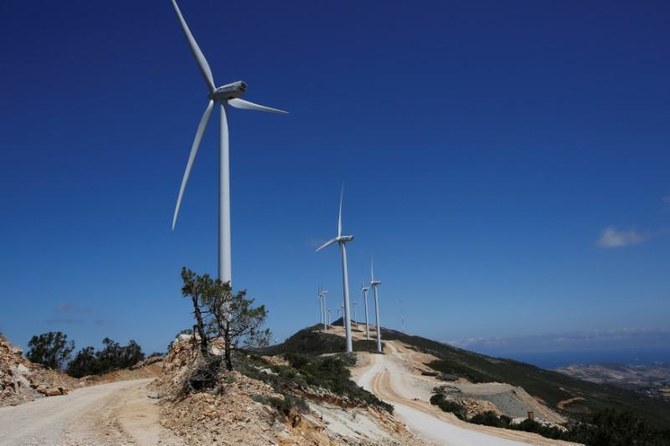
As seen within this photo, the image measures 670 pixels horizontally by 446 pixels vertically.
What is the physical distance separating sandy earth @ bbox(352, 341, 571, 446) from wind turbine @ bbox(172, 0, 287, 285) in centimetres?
1597

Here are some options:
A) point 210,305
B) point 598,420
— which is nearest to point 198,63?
point 210,305

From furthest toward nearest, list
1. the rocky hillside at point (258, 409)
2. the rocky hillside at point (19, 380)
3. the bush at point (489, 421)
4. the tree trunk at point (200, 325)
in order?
the bush at point (489, 421) → the rocky hillside at point (19, 380) → the tree trunk at point (200, 325) → the rocky hillside at point (258, 409)

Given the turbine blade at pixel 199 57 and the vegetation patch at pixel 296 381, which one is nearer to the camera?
the vegetation patch at pixel 296 381

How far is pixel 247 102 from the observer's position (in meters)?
32.9

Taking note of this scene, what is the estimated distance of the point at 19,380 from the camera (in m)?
26.0

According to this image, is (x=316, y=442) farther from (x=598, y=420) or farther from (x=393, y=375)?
(x=393, y=375)

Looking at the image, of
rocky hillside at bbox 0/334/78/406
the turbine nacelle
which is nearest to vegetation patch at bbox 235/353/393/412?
rocky hillside at bbox 0/334/78/406

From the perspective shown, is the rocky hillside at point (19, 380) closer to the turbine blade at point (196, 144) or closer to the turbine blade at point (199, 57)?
the turbine blade at point (196, 144)

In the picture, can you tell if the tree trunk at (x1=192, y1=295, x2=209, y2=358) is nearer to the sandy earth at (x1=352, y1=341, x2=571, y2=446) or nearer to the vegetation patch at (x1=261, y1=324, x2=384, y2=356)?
the sandy earth at (x1=352, y1=341, x2=571, y2=446)

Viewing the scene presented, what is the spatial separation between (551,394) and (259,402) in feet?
279

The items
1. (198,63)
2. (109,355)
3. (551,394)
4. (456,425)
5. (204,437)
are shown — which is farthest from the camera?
(551,394)

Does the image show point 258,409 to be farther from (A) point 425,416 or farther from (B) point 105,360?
(B) point 105,360

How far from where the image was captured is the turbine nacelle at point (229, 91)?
30.6 m

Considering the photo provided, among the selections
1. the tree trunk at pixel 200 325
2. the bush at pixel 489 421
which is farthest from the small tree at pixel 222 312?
the bush at pixel 489 421
